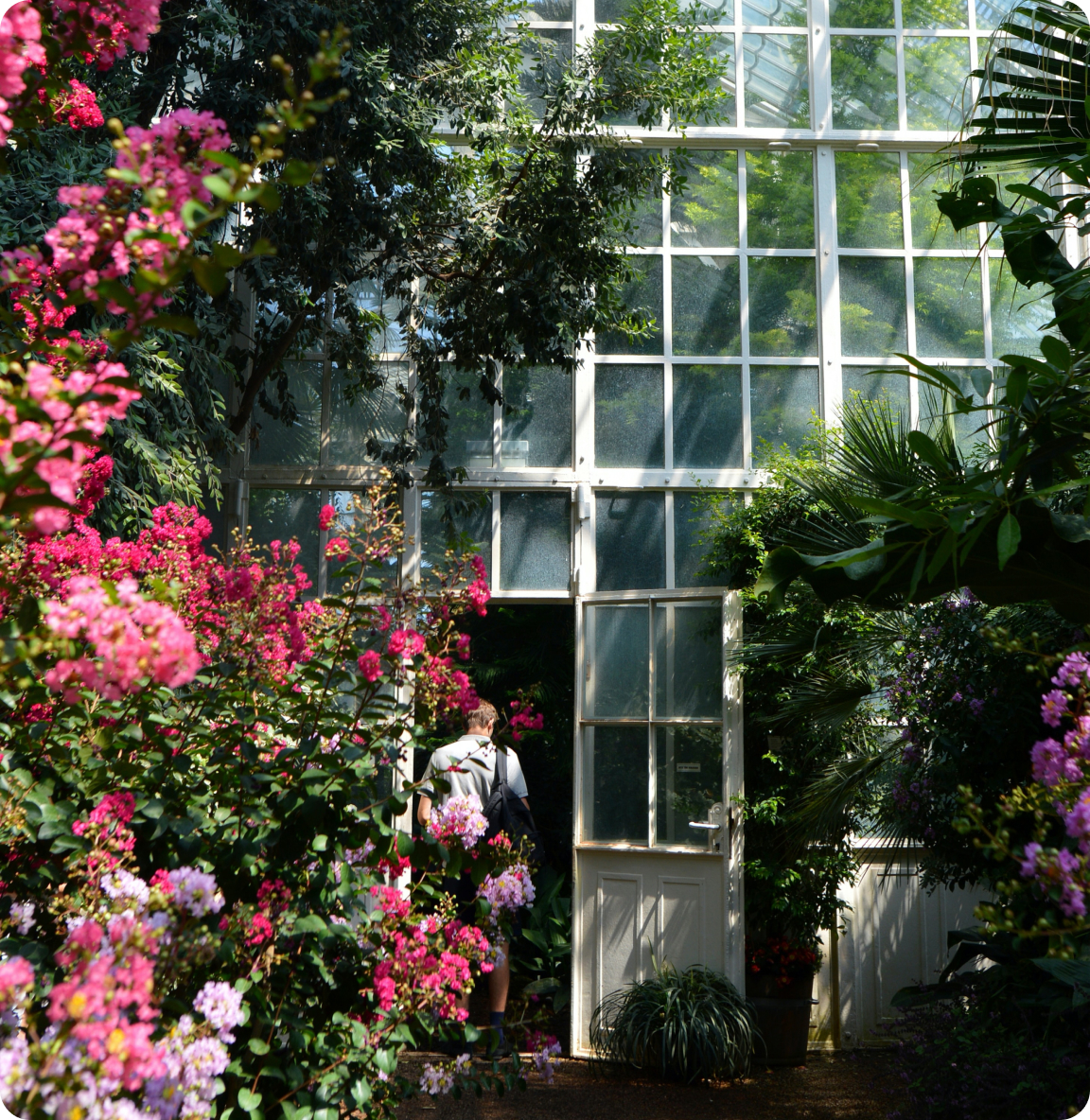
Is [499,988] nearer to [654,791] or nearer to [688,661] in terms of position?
[654,791]

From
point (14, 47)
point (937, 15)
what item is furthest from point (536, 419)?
point (14, 47)

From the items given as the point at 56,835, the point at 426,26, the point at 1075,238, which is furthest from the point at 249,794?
the point at 1075,238

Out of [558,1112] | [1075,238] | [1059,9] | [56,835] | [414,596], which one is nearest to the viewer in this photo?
[56,835]

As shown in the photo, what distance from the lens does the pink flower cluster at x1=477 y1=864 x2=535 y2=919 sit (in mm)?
1996

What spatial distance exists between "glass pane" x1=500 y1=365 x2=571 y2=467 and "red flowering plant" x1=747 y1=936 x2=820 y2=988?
268cm

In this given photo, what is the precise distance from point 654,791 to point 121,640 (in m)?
4.37

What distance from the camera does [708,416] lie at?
5621mm

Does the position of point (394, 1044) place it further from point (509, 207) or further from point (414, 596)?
point (509, 207)

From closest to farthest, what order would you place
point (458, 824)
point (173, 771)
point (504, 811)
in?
point (173, 771), point (458, 824), point (504, 811)

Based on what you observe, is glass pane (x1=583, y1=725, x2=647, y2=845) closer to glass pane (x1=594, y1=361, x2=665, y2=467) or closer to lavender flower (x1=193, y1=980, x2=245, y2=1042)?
glass pane (x1=594, y1=361, x2=665, y2=467)

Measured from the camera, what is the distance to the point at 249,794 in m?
1.68

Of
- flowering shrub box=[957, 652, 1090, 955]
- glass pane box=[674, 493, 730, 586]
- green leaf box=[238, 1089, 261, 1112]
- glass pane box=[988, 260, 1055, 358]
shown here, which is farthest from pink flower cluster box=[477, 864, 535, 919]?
glass pane box=[988, 260, 1055, 358]

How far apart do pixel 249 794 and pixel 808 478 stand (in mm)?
3529

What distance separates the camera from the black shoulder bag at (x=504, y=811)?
15.4ft
